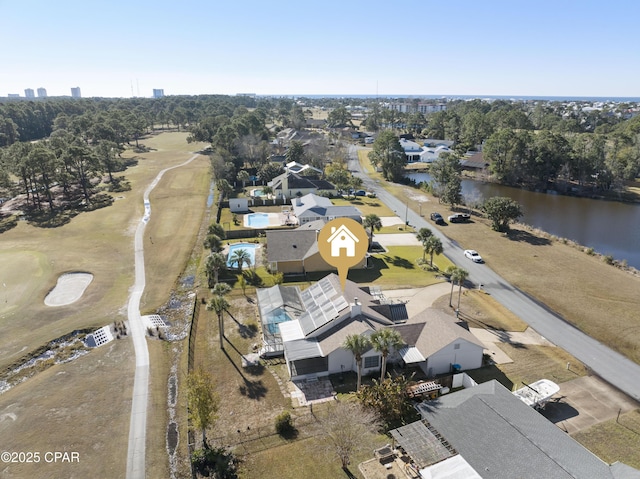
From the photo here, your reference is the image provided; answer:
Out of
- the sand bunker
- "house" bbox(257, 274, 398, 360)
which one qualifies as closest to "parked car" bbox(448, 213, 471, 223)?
"house" bbox(257, 274, 398, 360)

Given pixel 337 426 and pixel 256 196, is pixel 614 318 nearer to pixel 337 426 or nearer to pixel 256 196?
pixel 337 426

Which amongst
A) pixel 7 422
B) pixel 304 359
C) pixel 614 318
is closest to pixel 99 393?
pixel 7 422

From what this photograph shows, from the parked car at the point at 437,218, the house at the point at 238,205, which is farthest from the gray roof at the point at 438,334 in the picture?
the house at the point at 238,205

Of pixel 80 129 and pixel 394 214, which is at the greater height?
pixel 80 129

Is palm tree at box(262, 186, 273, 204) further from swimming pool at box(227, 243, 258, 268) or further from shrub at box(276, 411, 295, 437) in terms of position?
shrub at box(276, 411, 295, 437)

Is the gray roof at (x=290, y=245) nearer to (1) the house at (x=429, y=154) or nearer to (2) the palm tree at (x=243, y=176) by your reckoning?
(2) the palm tree at (x=243, y=176)

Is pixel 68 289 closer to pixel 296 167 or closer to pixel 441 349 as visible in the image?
pixel 441 349
